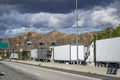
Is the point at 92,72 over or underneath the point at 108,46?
underneath

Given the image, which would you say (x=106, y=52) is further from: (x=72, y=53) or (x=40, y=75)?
(x=72, y=53)

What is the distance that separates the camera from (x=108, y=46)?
140ft

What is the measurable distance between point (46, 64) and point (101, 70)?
3538 centimetres

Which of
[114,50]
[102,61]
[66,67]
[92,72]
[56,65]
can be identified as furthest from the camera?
[56,65]

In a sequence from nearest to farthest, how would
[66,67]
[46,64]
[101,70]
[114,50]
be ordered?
[101,70] → [114,50] → [66,67] → [46,64]

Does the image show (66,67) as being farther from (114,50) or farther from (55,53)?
(55,53)

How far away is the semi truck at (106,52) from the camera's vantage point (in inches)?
1583

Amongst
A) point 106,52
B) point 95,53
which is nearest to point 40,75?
point 106,52

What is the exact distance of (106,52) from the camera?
43562mm

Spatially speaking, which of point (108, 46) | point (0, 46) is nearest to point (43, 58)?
point (0, 46)

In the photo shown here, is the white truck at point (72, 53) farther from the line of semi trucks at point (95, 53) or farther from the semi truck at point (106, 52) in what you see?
the semi truck at point (106, 52)

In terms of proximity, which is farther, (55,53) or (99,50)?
(55,53)

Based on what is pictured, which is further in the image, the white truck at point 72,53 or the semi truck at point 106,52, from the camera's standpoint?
the white truck at point 72,53

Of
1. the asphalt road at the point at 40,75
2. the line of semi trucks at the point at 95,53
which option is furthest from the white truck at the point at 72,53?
the asphalt road at the point at 40,75
